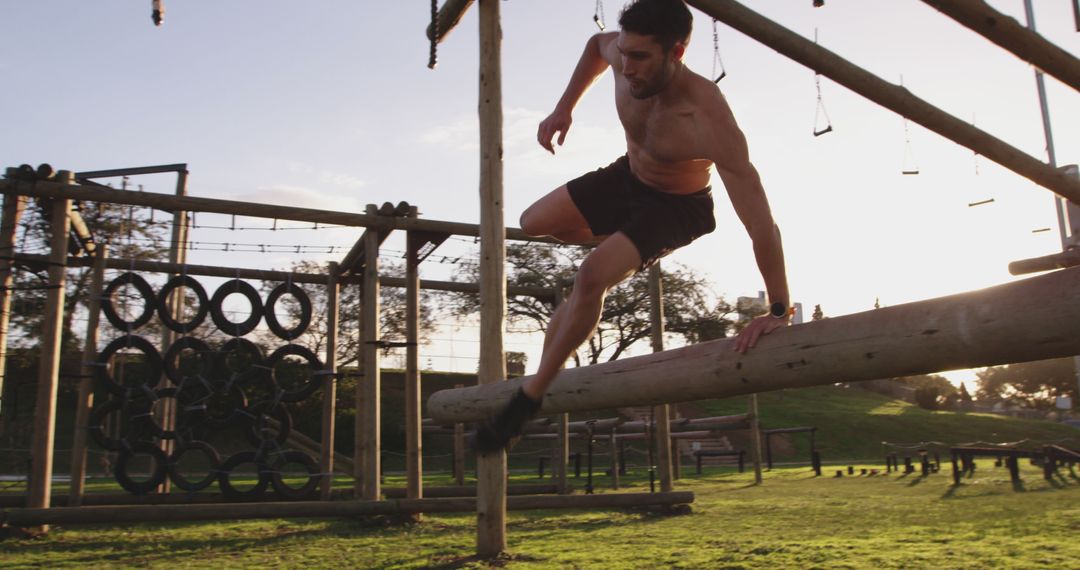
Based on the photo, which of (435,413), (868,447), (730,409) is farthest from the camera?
(730,409)

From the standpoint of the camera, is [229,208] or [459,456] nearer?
[229,208]

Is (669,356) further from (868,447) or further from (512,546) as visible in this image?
(868,447)

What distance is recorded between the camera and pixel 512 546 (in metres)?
6.29

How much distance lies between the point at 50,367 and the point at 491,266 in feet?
14.1

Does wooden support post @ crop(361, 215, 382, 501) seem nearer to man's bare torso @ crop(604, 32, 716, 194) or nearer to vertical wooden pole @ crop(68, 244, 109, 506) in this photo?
vertical wooden pole @ crop(68, 244, 109, 506)

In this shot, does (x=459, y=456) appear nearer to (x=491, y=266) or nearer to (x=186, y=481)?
(x=186, y=481)

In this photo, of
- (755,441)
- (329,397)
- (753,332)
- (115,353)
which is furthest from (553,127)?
(755,441)

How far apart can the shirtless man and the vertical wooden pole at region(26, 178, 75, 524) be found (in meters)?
Answer: 5.47

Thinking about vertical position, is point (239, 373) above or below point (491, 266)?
below

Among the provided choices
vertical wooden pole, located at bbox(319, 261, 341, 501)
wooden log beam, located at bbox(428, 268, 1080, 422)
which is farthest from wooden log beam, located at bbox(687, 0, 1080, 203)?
vertical wooden pole, located at bbox(319, 261, 341, 501)

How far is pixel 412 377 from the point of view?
8648 millimetres

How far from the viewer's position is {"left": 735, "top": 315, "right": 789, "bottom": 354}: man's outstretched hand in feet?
9.27

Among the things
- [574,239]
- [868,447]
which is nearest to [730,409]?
[868,447]

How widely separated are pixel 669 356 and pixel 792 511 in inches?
229
